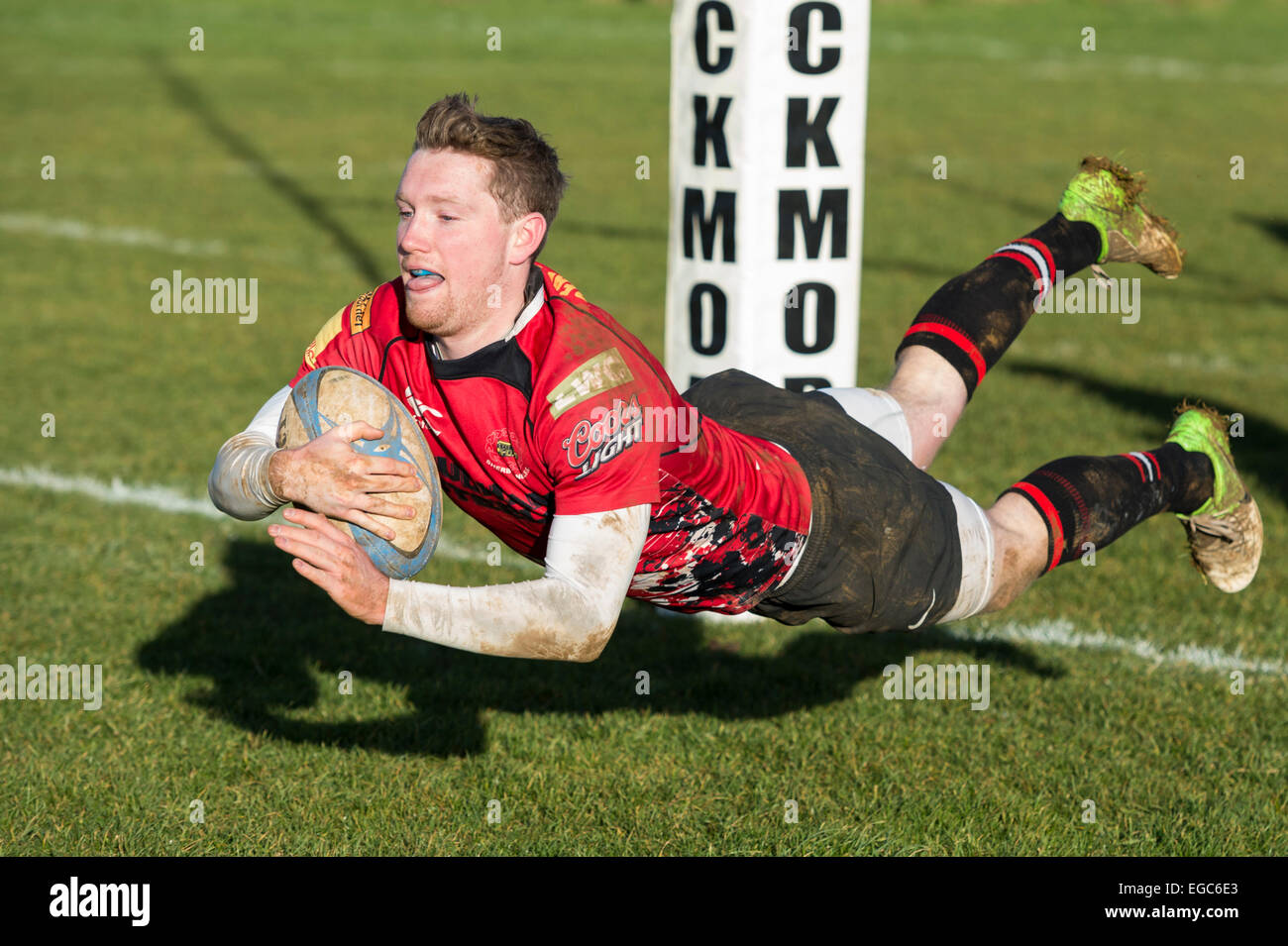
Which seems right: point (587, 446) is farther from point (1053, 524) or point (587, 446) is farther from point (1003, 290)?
point (1003, 290)

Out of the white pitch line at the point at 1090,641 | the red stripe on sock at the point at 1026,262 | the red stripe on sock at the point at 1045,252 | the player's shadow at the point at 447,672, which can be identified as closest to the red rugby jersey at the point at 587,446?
the player's shadow at the point at 447,672

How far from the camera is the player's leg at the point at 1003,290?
518 cm

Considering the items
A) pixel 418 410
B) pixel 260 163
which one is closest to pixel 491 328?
pixel 418 410

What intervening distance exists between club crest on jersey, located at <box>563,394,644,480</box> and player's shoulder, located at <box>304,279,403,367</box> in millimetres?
793

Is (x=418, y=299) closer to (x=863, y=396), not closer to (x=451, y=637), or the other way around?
(x=451, y=637)

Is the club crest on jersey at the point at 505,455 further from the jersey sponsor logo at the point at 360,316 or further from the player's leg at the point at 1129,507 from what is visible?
the player's leg at the point at 1129,507

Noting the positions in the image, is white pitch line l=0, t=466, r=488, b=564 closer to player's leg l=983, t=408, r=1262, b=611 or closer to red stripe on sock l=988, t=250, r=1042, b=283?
red stripe on sock l=988, t=250, r=1042, b=283

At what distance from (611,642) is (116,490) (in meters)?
3.02

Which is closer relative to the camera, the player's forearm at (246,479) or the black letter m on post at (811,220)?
the player's forearm at (246,479)

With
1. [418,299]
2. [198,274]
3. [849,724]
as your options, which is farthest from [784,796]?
[198,274]

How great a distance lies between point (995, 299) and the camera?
17.5 feet

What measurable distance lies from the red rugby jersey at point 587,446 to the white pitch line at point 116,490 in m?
3.13

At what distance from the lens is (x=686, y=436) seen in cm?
410

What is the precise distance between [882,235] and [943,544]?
10.2 meters
